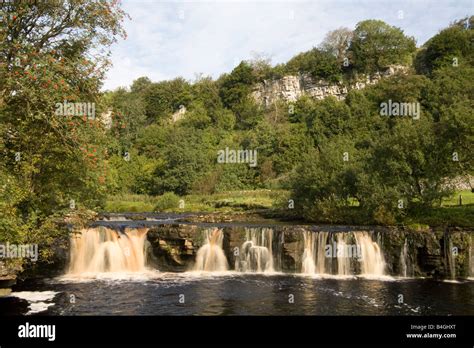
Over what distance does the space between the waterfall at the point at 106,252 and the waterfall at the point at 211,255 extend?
3898 millimetres

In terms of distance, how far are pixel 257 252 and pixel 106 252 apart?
10138mm

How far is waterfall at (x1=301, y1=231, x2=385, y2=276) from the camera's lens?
2634 centimetres

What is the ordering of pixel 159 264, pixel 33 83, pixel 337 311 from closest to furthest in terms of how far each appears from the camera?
pixel 33 83
pixel 337 311
pixel 159 264

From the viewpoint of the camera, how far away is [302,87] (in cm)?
10356

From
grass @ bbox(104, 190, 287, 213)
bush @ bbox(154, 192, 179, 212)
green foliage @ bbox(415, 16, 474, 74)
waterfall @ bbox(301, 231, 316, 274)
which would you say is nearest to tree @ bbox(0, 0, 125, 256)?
waterfall @ bbox(301, 231, 316, 274)

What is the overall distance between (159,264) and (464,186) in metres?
39.2

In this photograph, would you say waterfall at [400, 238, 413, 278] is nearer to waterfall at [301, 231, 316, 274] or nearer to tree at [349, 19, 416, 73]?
waterfall at [301, 231, 316, 274]

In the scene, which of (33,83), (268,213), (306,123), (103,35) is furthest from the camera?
(306,123)

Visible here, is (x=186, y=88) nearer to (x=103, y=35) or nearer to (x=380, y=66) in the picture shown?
(x=380, y=66)

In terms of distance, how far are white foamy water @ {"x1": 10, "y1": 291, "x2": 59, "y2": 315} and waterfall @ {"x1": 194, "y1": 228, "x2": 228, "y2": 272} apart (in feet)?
31.6

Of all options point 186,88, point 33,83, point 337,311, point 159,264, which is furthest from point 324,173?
point 186,88

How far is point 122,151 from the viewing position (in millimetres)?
95688

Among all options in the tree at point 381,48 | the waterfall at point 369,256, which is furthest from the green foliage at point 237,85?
the waterfall at point 369,256

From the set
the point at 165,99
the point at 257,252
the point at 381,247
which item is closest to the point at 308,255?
the point at 257,252
